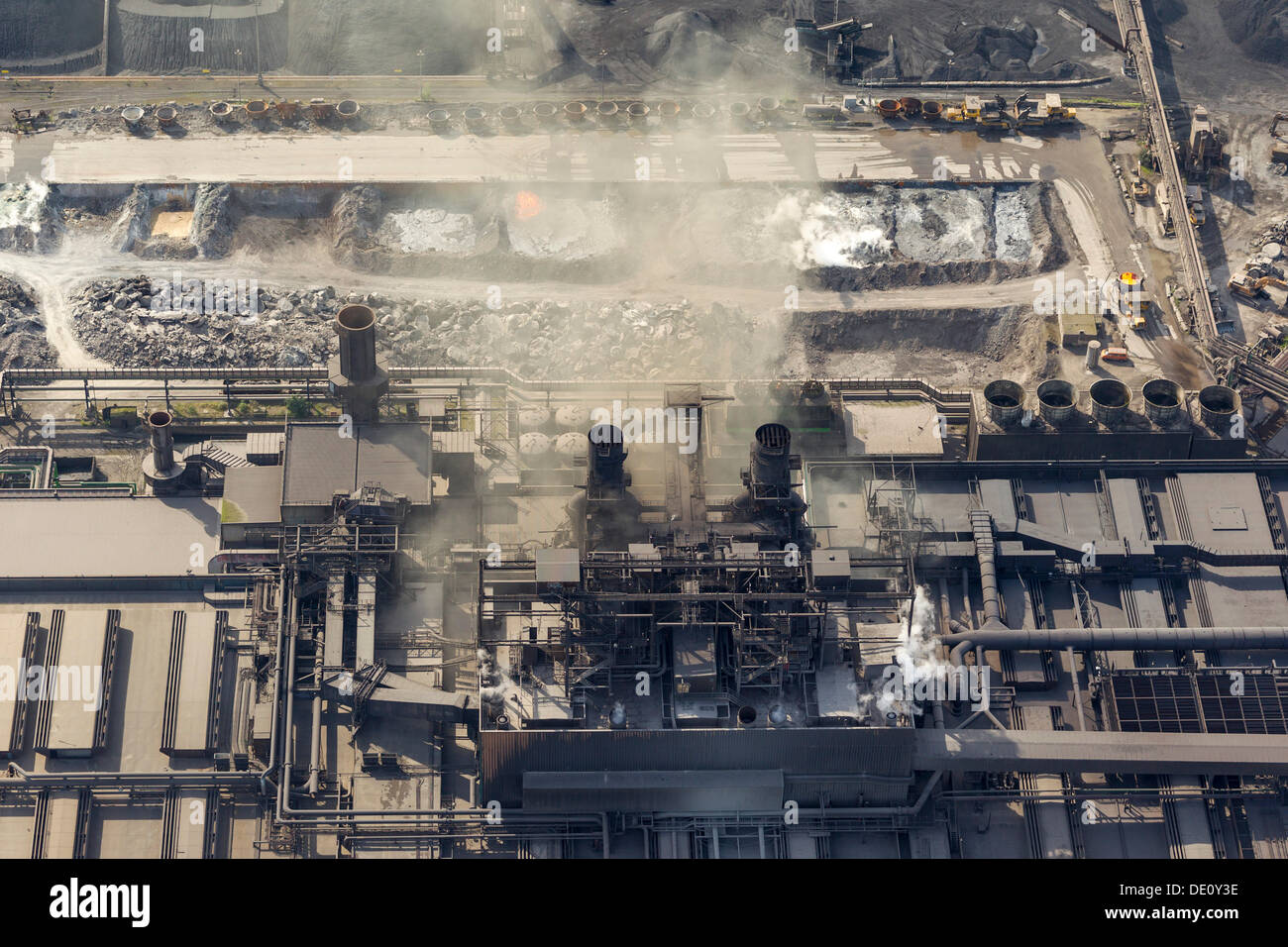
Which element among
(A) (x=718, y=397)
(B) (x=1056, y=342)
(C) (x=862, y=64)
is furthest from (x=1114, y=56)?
(A) (x=718, y=397)

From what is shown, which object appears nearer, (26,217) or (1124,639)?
(1124,639)

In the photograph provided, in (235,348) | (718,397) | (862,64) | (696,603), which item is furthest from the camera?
(862,64)

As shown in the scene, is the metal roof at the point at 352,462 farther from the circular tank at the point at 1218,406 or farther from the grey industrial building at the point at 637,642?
the circular tank at the point at 1218,406

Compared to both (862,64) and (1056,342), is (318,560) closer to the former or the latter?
(1056,342)

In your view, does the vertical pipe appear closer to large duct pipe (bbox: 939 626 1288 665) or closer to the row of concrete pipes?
large duct pipe (bbox: 939 626 1288 665)

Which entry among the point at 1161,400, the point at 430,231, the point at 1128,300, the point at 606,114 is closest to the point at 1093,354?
the point at 1128,300

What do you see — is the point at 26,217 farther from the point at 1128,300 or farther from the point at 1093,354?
the point at 1128,300

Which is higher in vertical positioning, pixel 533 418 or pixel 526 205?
pixel 526 205
